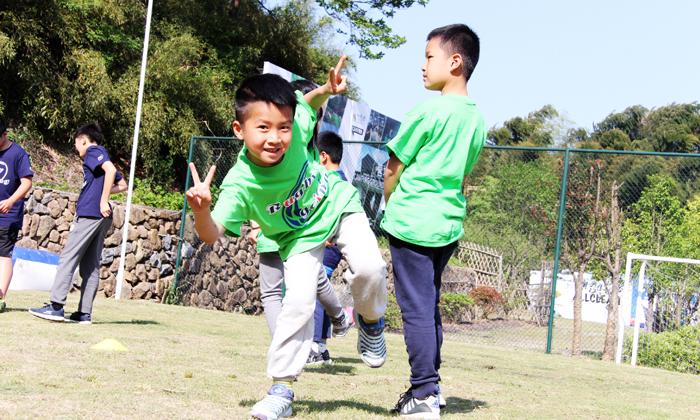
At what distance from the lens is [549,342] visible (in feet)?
22.2

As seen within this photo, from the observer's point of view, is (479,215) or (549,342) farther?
(479,215)

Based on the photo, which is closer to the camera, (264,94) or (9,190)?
(264,94)

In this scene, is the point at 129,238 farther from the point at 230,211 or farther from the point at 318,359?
the point at 230,211

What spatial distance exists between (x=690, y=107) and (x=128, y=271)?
40672 millimetres

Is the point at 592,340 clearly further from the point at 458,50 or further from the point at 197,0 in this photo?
the point at 197,0

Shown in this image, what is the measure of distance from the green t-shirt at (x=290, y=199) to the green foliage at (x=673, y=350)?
212 inches

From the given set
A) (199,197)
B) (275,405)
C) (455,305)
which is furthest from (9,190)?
(455,305)

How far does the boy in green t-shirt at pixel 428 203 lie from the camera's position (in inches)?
95.0

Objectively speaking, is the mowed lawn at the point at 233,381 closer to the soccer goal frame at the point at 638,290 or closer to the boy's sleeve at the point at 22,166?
the soccer goal frame at the point at 638,290

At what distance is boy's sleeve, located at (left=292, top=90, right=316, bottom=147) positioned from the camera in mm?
2471

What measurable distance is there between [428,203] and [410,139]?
29 centimetres

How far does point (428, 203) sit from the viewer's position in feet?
8.10

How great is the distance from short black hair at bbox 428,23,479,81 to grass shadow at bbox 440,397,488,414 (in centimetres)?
149

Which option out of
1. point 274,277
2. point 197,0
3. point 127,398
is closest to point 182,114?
point 197,0
